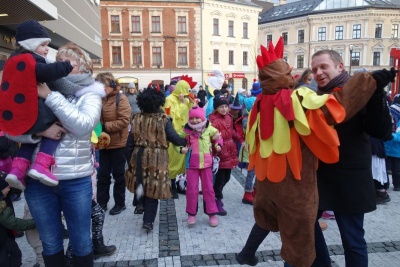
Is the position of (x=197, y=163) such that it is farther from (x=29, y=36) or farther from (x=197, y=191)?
(x=29, y=36)

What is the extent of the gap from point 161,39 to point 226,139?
104 ft

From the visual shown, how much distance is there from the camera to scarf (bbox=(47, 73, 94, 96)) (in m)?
2.16

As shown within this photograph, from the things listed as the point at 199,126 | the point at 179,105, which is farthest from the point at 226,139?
the point at 179,105

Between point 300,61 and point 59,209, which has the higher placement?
point 300,61

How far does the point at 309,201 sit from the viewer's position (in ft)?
6.82

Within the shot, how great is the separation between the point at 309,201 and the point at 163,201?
3.36 meters

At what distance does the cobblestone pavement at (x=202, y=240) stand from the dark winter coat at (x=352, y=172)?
108cm

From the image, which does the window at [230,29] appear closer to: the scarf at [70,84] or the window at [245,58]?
the window at [245,58]

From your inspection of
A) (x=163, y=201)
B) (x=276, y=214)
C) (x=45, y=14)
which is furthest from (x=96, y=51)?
(x=276, y=214)

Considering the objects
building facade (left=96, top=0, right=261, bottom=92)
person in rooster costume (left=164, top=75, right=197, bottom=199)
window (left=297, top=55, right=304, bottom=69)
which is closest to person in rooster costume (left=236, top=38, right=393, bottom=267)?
person in rooster costume (left=164, top=75, right=197, bottom=199)

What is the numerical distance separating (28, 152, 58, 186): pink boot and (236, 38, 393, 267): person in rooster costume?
1.37 m

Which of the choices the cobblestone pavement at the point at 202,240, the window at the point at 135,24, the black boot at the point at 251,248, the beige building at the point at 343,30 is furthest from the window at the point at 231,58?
the black boot at the point at 251,248

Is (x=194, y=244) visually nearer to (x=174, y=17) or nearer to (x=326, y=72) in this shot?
(x=326, y=72)

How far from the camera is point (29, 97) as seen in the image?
1925mm
